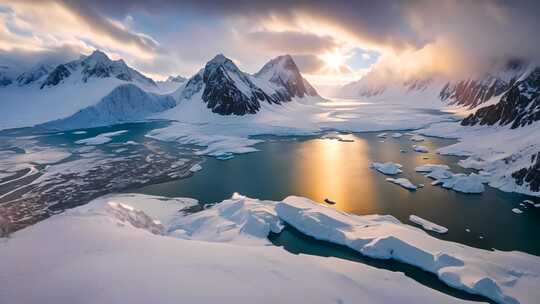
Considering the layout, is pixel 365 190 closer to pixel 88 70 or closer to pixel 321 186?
pixel 321 186

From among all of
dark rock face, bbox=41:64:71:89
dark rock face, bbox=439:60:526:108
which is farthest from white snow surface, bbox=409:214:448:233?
dark rock face, bbox=41:64:71:89

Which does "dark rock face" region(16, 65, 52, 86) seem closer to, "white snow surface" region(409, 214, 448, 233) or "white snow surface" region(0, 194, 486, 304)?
"white snow surface" region(0, 194, 486, 304)

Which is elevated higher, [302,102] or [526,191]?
[302,102]

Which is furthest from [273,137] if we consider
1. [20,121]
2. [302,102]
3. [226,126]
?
[302,102]

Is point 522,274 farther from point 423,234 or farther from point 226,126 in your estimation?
point 226,126

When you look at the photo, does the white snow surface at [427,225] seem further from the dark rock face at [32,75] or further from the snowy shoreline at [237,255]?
the dark rock face at [32,75]

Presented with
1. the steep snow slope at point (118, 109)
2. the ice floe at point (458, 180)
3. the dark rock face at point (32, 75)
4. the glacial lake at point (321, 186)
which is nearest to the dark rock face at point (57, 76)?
the dark rock face at point (32, 75)

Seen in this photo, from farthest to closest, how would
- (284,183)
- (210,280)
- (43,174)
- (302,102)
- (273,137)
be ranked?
(302,102)
(273,137)
(43,174)
(284,183)
(210,280)
